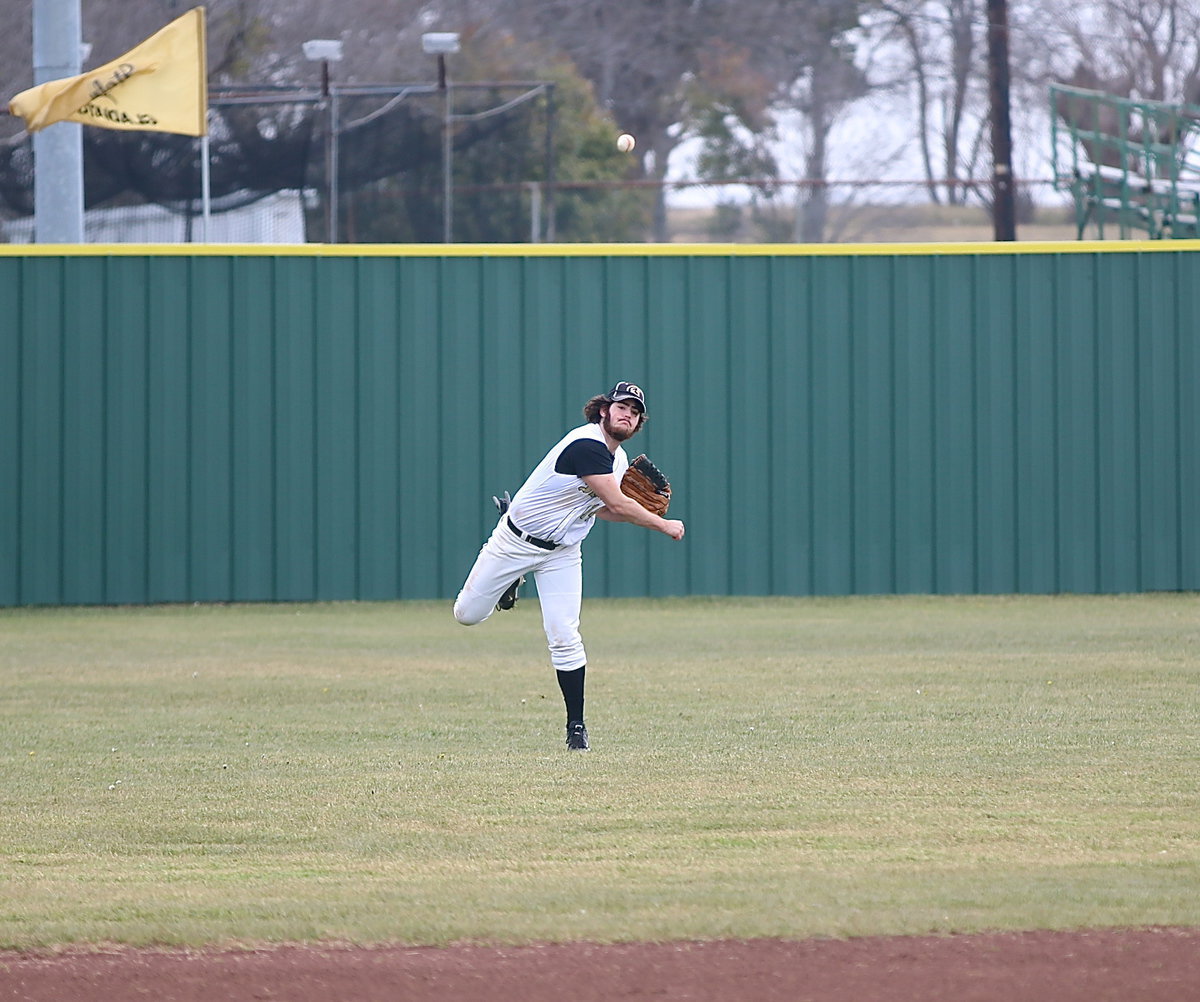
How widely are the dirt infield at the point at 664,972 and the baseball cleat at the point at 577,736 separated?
10.5ft

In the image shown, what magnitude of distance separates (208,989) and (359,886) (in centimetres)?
104

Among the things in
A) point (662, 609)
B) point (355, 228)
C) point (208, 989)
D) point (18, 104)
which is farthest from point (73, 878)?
point (355, 228)

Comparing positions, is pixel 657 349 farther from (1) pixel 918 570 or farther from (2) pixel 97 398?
(2) pixel 97 398

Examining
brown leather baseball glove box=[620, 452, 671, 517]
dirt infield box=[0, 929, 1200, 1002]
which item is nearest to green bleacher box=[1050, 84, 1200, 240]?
brown leather baseball glove box=[620, 452, 671, 517]

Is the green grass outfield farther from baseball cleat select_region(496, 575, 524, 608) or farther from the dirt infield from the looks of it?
baseball cleat select_region(496, 575, 524, 608)

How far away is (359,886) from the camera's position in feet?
18.5

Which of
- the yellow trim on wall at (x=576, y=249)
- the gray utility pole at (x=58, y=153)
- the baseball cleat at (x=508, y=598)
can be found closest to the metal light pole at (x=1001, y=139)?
the yellow trim on wall at (x=576, y=249)

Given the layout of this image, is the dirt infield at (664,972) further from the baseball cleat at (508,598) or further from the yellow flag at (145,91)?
the yellow flag at (145,91)

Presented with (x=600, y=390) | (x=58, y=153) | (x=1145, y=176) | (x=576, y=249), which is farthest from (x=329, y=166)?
(x=1145, y=176)

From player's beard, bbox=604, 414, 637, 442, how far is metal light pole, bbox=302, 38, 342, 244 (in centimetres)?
1180

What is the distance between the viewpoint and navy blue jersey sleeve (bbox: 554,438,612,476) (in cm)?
821

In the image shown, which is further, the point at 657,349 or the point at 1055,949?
the point at 657,349

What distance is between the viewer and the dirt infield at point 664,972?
4578 mm

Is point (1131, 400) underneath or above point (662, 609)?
above
